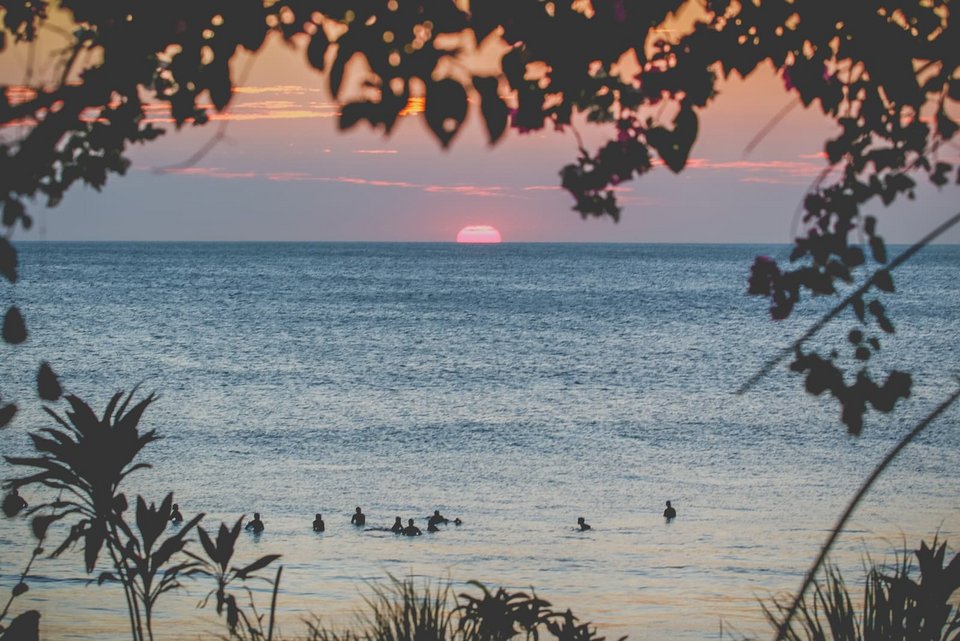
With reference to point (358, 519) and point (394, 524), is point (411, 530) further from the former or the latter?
point (358, 519)

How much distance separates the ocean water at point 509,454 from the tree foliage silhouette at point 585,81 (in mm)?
7806

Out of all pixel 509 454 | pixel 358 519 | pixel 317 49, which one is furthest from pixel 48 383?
pixel 509 454

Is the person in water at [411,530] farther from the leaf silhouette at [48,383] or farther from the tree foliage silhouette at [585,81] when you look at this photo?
the leaf silhouette at [48,383]

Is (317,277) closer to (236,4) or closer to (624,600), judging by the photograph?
(624,600)

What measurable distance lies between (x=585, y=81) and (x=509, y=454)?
18.3 m

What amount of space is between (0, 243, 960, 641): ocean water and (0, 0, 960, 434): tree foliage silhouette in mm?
7806

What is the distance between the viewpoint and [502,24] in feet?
6.93

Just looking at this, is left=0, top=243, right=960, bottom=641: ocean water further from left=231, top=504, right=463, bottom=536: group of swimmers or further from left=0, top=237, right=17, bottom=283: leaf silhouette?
left=0, top=237, right=17, bottom=283: leaf silhouette

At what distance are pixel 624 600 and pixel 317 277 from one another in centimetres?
8040

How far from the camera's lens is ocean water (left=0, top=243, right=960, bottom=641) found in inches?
475

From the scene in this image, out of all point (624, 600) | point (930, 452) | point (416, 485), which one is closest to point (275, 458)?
point (416, 485)

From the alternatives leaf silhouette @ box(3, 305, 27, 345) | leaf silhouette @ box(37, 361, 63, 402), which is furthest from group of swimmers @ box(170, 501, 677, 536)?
leaf silhouette @ box(3, 305, 27, 345)

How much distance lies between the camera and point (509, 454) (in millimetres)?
20719

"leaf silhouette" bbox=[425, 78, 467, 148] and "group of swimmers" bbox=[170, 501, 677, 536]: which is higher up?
"leaf silhouette" bbox=[425, 78, 467, 148]
